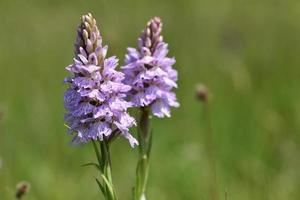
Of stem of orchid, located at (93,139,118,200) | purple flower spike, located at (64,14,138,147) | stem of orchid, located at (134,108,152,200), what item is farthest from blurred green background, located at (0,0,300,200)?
purple flower spike, located at (64,14,138,147)

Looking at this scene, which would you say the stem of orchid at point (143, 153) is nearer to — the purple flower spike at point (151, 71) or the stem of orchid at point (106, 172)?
the purple flower spike at point (151, 71)

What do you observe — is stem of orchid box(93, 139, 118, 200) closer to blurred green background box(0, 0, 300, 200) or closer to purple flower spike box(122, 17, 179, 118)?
purple flower spike box(122, 17, 179, 118)

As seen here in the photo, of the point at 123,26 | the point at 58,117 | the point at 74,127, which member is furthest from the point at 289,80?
the point at 74,127

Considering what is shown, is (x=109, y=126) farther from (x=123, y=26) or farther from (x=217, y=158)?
(x=123, y=26)

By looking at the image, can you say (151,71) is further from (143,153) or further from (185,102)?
(185,102)

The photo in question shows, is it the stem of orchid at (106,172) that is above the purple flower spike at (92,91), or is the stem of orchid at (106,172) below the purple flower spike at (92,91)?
below

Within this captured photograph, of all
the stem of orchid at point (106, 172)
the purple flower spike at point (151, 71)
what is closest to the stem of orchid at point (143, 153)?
the purple flower spike at point (151, 71)
